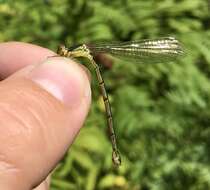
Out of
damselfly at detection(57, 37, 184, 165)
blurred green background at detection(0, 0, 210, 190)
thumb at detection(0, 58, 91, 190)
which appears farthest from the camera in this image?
blurred green background at detection(0, 0, 210, 190)

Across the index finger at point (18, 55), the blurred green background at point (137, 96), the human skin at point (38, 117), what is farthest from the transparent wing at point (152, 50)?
the blurred green background at point (137, 96)

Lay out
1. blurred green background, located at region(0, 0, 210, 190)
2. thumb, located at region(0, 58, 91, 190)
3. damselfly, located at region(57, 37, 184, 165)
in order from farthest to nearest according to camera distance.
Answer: blurred green background, located at region(0, 0, 210, 190), damselfly, located at region(57, 37, 184, 165), thumb, located at region(0, 58, 91, 190)

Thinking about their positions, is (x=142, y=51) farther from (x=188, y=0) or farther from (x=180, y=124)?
(x=188, y=0)

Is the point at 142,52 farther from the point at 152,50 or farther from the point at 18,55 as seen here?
the point at 18,55

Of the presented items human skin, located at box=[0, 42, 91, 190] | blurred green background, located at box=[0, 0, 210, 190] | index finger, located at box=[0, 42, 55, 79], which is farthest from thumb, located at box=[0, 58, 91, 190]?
blurred green background, located at box=[0, 0, 210, 190]

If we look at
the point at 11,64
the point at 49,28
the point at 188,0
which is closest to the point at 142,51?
the point at 11,64

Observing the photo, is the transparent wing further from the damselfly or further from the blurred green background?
the blurred green background
